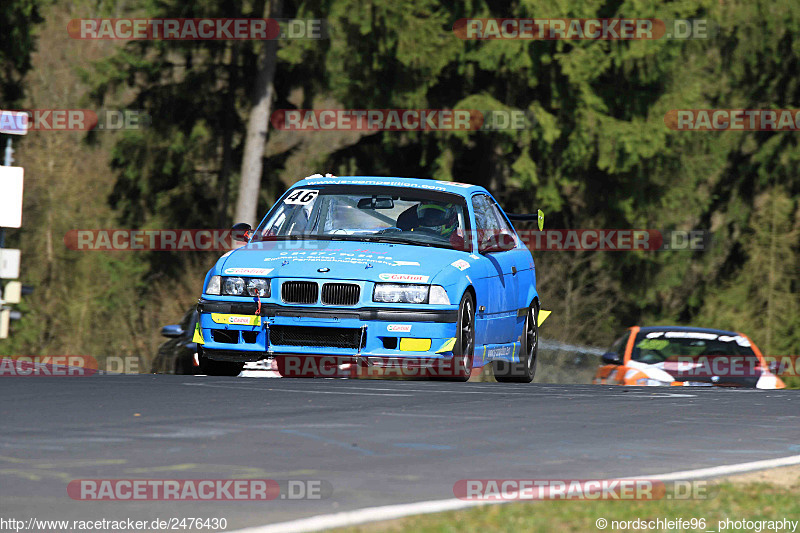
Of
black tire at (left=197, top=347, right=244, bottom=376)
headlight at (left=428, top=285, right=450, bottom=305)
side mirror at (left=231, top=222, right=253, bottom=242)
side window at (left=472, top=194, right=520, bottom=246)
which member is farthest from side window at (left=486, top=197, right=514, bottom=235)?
black tire at (left=197, top=347, right=244, bottom=376)

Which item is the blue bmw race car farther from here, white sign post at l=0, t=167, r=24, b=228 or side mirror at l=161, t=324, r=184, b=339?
side mirror at l=161, t=324, r=184, b=339

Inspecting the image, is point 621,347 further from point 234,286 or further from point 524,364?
point 234,286

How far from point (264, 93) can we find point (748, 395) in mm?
19456

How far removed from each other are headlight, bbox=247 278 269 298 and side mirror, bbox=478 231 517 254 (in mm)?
2130

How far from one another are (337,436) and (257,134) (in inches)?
881

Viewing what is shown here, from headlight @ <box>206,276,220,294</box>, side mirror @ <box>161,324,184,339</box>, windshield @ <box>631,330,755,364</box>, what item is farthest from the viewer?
windshield @ <box>631,330,755,364</box>

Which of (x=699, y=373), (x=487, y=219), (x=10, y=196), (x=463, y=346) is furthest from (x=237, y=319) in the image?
(x=699, y=373)

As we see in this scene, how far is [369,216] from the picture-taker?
13000 mm

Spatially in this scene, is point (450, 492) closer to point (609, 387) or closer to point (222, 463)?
point (222, 463)

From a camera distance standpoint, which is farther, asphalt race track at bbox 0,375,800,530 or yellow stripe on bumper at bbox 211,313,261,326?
yellow stripe on bumper at bbox 211,313,261,326

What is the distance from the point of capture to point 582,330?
1296 inches

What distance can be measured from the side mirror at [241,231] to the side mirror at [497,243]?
2.05 meters

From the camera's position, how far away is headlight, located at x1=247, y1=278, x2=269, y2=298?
11648mm

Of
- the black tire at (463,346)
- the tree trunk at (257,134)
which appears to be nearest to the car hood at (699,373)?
the black tire at (463,346)
